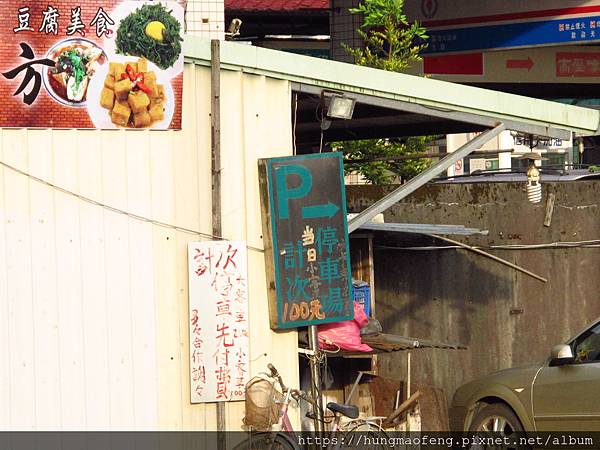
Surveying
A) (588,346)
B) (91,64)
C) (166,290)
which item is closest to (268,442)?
(166,290)

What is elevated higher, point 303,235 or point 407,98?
point 407,98

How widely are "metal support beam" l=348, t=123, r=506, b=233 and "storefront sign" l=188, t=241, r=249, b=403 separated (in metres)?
1.10

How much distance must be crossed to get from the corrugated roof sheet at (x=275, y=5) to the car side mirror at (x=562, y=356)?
10816 mm

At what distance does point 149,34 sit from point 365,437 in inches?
153

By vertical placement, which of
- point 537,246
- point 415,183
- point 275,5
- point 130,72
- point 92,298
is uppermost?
point 275,5

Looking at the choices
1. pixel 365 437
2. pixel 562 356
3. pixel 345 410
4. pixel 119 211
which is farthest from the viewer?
pixel 562 356

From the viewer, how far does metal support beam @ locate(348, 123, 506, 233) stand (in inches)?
376

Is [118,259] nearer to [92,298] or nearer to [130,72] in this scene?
[92,298]

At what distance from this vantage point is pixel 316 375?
9578mm

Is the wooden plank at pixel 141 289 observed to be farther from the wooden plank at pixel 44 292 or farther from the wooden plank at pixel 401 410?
the wooden plank at pixel 401 410

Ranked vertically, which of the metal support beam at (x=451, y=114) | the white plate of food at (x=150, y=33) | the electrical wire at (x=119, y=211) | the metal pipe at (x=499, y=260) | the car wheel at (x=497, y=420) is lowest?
the car wheel at (x=497, y=420)

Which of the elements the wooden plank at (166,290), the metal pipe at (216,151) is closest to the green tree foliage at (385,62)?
the metal pipe at (216,151)

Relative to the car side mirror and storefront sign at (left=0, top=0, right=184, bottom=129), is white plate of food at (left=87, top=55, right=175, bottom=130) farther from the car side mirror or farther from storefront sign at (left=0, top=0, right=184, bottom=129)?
the car side mirror

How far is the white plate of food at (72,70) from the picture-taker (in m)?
8.77
